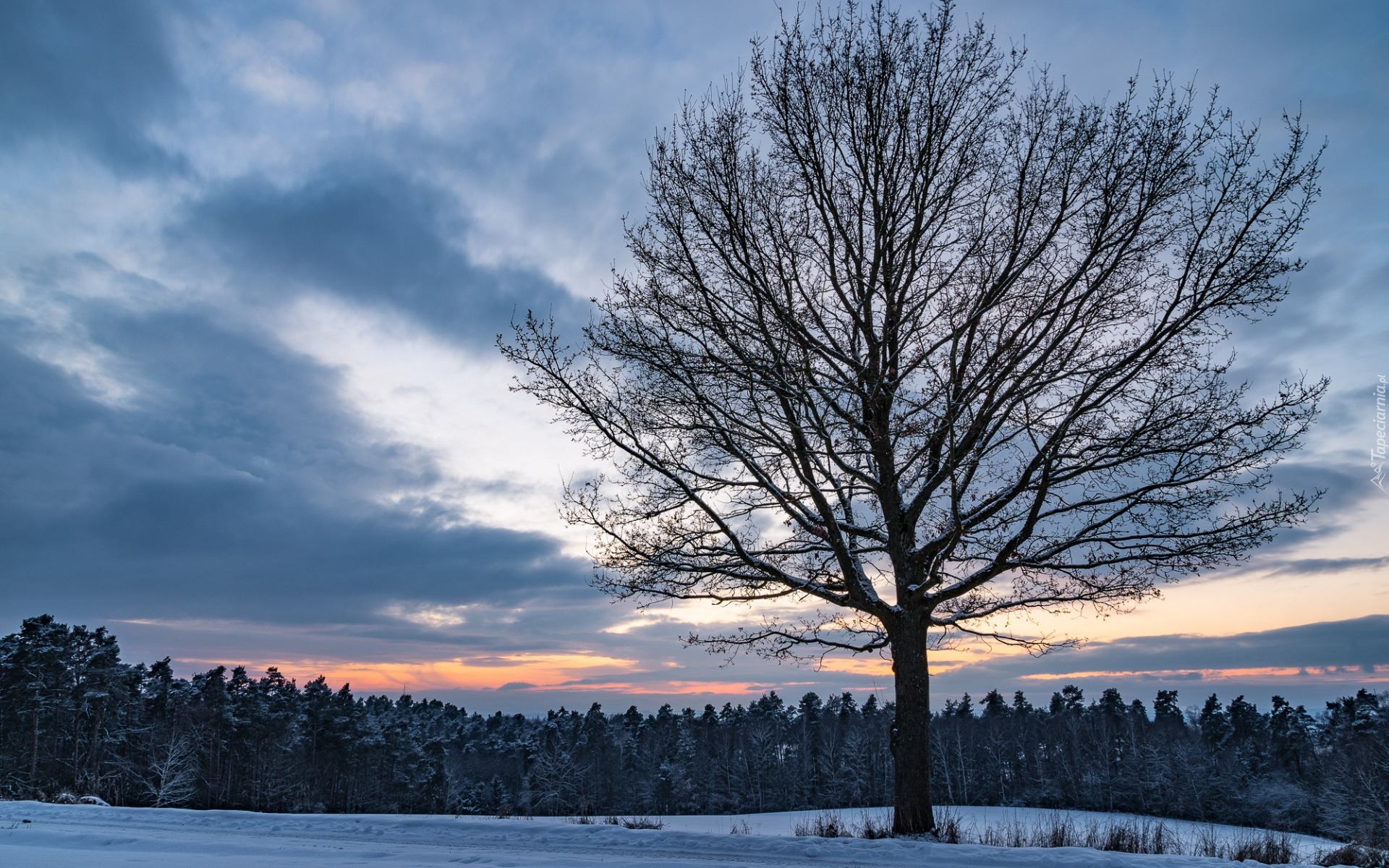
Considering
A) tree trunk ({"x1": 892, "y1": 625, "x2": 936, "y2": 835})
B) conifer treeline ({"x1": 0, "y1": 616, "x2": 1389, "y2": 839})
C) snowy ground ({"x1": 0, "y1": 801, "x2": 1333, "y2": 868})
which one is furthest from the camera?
conifer treeline ({"x1": 0, "y1": 616, "x2": 1389, "y2": 839})

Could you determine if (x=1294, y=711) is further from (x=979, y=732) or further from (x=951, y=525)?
(x=951, y=525)

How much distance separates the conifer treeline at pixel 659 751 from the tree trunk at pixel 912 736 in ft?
84.2

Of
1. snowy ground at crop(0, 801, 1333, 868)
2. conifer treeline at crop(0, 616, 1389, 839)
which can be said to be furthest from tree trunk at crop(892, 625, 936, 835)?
conifer treeline at crop(0, 616, 1389, 839)

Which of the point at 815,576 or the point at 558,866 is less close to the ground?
the point at 815,576

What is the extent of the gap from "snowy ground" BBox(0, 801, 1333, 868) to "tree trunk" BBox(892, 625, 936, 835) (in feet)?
4.45

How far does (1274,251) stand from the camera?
777 cm

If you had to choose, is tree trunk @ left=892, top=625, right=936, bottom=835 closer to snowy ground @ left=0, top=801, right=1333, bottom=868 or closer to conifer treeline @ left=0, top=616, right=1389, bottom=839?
snowy ground @ left=0, top=801, right=1333, bottom=868

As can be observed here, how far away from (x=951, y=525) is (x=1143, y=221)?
4.45 metres

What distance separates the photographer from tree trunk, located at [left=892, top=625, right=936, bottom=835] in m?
7.61

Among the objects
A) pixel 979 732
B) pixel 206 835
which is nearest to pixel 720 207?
pixel 206 835

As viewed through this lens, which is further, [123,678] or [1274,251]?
[123,678]

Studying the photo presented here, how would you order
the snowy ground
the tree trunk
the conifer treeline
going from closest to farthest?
the snowy ground, the tree trunk, the conifer treeline

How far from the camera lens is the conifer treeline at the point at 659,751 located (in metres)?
37.1

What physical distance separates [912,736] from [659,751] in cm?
7062
